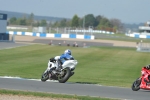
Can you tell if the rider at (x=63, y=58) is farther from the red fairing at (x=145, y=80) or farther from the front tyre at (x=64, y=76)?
the red fairing at (x=145, y=80)

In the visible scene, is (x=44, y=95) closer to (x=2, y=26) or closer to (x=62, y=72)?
(x=62, y=72)

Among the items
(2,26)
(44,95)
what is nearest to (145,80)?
(44,95)

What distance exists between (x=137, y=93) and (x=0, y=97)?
5.27 m

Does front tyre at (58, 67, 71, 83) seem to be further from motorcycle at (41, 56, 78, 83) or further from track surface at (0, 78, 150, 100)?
track surface at (0, 78, 150, 100)

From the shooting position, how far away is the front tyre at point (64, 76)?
18.7m

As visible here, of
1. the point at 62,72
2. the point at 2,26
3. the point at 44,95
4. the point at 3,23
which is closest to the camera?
the point at 44,95

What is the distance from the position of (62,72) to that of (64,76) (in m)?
0.22

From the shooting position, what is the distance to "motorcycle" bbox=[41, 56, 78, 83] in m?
18.7

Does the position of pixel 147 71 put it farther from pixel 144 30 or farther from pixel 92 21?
pixel 92 21

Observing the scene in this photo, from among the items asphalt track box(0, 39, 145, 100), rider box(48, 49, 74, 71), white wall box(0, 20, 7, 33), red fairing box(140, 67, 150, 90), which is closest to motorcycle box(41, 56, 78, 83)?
rider box(48, 49, 74, 71)

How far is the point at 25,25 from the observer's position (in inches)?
7574

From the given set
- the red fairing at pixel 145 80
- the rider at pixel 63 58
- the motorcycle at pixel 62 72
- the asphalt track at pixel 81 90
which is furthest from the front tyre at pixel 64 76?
the red fairing at pixel 145 80

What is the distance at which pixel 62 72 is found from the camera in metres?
19.0

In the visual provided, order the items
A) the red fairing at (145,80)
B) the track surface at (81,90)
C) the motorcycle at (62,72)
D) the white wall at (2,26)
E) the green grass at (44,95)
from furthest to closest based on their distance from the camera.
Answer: the white wall at (2,26), the motorcycle at (62,72), the red fairing at (145,80), the track surface at (81,90), the green grass at (44,95)
